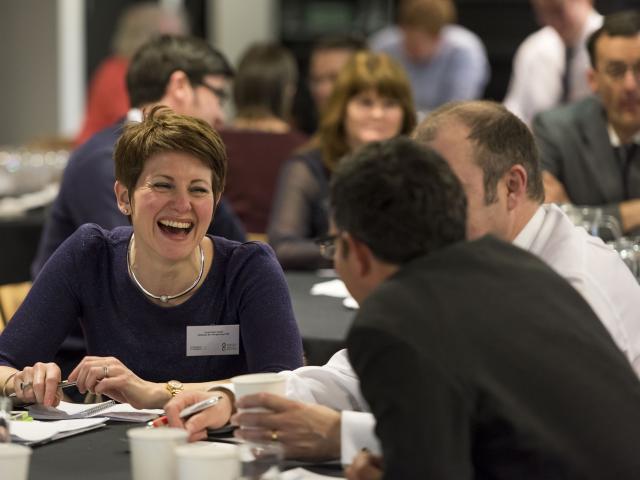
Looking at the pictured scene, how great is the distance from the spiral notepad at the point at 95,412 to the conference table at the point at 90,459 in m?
0.06

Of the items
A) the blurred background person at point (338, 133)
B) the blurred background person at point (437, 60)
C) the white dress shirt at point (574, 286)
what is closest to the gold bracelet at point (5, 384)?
the white dress shirt at point (574, 286)

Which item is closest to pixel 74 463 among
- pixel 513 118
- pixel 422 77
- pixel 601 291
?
pixel 601 291

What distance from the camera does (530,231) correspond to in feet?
8.59

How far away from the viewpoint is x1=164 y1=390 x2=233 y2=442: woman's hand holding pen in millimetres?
2258

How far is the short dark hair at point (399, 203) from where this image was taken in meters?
1.86

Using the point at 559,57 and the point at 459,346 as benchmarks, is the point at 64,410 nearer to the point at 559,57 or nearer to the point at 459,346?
the point at 459,346

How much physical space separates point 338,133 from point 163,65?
4.01 ft

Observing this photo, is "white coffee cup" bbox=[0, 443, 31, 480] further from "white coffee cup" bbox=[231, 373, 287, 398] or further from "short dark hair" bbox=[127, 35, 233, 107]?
"short dark hair" bbox=[127, 35, 233, 107]

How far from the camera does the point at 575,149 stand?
5.21 metres

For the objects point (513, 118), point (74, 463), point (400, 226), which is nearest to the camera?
point (400, 226)

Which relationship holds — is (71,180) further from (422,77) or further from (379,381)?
(422,77)

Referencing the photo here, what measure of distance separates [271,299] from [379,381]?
1175 mm

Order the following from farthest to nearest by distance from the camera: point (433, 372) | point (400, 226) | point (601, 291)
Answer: point (601, 291) < point (400, 226) < point (433, 372)

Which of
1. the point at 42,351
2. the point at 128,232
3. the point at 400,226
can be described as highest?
the point at 400,226
